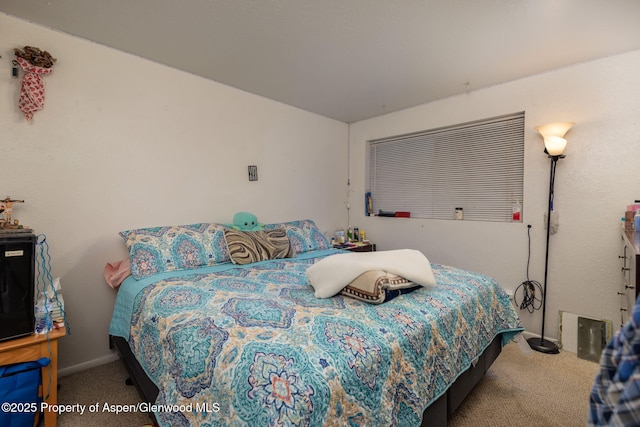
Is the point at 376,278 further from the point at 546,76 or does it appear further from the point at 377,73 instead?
the point at 546,76

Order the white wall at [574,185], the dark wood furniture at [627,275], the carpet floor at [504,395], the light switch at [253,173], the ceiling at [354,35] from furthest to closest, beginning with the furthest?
the light switch at [253,173]
the white wall at [574,185]
the ceiling at [354,35]
the carpet floor at [504,395]
the dark wood furniture at [627,275]

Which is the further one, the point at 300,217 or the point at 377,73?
the point at 300,217

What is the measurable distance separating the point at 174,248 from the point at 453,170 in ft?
9.59

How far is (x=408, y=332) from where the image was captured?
4.12 feet

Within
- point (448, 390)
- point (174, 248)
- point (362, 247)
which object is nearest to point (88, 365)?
point (174, 248)

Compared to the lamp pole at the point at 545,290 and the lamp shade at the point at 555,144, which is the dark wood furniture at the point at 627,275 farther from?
the lamp shade at the point at 555,144

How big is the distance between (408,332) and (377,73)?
7.41ft

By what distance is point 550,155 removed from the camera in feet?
8.30

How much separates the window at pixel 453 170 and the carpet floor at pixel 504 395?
1.35 meters

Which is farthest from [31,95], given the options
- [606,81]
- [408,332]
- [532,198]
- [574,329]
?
[574,329]

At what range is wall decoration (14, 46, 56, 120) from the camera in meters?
1.93

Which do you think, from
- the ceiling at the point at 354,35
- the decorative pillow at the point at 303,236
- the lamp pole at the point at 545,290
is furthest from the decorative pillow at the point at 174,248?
the lamp pole at the point at 545,290

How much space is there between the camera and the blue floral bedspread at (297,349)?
2.99ft

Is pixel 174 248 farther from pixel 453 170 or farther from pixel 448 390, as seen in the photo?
pixel 453 170
